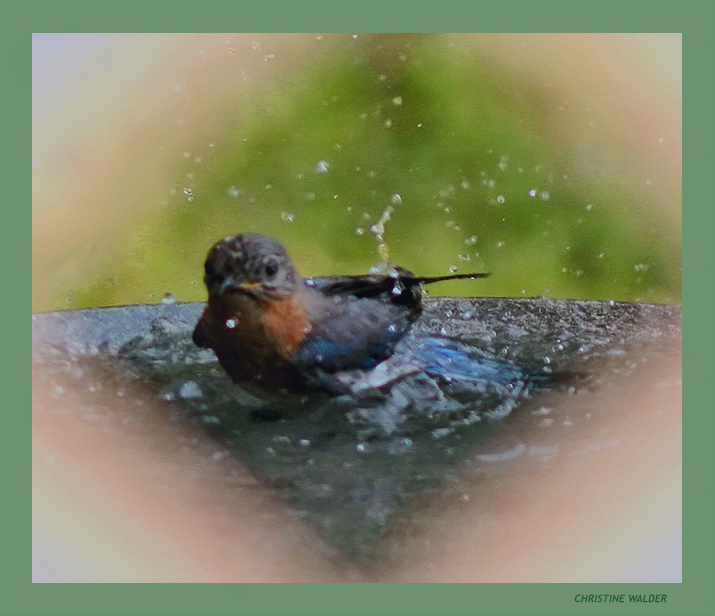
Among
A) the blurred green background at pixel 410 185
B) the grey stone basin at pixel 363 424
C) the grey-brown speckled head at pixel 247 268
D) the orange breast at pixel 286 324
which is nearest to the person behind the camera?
the grey stone basin at pixel 363 424

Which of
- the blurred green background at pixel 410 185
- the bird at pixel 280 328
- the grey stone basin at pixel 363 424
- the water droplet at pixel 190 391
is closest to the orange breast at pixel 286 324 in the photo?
the bird at pixel 280 328

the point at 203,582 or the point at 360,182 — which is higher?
the point at 360,182

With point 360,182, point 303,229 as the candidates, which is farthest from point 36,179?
point 360,182

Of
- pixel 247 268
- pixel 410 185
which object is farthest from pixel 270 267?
pixel 410 185

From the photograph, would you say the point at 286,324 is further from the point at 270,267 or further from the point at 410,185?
the point at 410,185

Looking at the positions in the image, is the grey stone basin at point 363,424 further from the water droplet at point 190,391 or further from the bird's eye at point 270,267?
the bird's eye at point 270,267

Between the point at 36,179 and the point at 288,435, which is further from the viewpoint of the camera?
the point at 36,179

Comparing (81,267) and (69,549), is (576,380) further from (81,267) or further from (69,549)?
(81,267)

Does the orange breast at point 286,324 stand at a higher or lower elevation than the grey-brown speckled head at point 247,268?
lower
